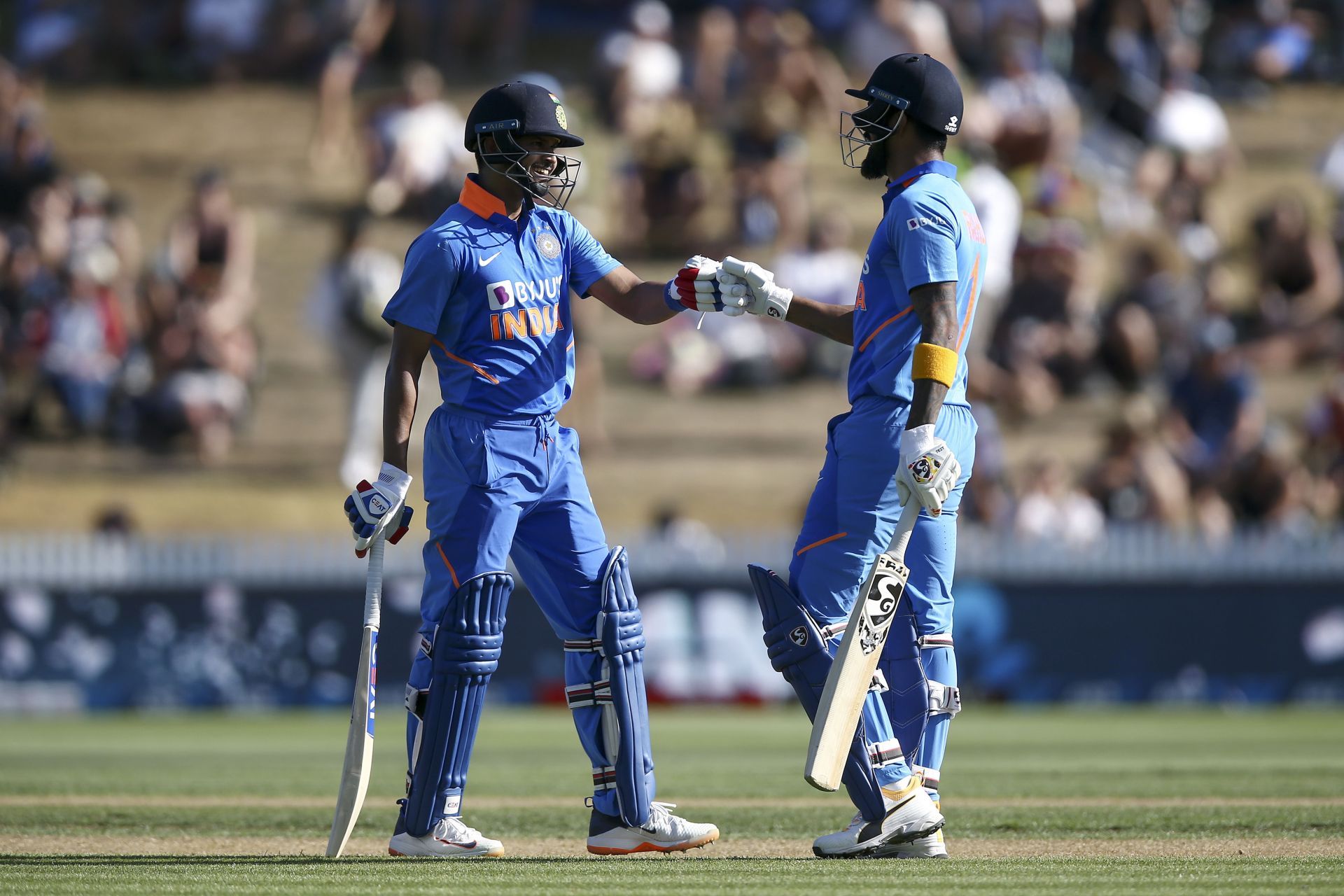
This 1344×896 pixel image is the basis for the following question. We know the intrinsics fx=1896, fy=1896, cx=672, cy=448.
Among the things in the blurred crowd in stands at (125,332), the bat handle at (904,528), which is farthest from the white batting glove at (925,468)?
the blurred crowd in stands at (125,332)

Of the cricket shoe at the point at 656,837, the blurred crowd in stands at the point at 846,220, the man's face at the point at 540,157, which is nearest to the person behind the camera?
the cricket shoe at the point at 656,837

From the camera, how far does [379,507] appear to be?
A: 601 centimetres

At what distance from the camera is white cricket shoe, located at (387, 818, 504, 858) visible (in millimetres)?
5922

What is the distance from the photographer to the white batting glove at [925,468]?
560cm

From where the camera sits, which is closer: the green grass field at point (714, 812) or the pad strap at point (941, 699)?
the green grass field at point (714, 812)

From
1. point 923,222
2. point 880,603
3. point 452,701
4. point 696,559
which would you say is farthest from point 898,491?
point 696,559

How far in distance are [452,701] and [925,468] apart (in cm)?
165

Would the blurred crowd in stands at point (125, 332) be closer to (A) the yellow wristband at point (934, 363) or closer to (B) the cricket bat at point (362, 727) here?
(B) the cricket bat at point (362, 727)

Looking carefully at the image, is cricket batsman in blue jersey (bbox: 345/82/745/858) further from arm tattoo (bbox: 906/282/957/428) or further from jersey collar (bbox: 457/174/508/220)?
arm tattoo (bbox: 906/282/957/428)

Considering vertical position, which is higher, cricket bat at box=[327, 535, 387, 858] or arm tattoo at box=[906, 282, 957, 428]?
arm tattoo at box=[906, 282, 957, 428]

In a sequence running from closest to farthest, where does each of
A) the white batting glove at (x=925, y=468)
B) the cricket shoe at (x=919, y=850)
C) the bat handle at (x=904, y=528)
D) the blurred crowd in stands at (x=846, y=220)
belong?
the white batting glove at (x=925, y=468) < the bat handle at (x=904, y=528) < the cricket shoe at (x=919, y=850) < the blurred crowd in stands at (x=846, y=220)

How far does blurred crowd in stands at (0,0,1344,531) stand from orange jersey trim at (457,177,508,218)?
9550 millimetres

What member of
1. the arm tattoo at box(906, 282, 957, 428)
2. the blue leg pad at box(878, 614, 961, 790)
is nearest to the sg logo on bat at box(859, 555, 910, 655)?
the blue leg pad at box(878, 614, 961, 790)

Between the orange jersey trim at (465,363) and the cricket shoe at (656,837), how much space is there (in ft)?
4.82
